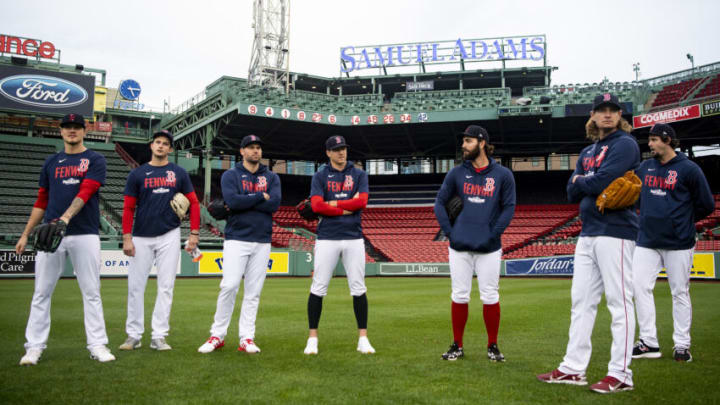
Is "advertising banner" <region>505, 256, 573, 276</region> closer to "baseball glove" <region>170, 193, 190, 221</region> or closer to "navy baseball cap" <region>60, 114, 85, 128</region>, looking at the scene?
"baseball glove" <region>170, 193, 190, 221</region>

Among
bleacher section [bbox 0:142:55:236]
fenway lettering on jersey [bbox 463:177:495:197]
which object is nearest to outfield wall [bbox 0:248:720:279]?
bleacher section [bbox 0:142:55:236]

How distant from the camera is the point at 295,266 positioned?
25.7m

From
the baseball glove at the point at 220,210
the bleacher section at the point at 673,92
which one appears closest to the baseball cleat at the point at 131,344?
the baseball glove at the point at 220,210

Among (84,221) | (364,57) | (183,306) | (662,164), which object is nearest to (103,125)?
(364,57)

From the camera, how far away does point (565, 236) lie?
101 feet

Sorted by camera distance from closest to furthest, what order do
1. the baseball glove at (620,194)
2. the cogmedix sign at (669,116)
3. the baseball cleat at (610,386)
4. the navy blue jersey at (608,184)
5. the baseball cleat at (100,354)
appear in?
1. the baseball cleat at (610,386)
2. the baseball glove at (620,194)
3. the navy blue jersey at (608,184)
4. the baseball cleat at (100,354)
5. the cogmedix sign at (669,116)

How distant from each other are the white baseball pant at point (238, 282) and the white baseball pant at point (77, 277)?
1.20m

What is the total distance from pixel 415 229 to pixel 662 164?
28.8 meters

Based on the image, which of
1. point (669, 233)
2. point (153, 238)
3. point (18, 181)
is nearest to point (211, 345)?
point (153, 238)

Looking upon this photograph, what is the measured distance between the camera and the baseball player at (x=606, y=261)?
4.25 m

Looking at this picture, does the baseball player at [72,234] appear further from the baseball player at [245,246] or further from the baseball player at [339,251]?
the baseball player at [339,251]

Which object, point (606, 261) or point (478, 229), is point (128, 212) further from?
point (606, 261)

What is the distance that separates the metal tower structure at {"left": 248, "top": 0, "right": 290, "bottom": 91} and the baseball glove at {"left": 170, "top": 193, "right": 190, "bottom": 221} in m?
27.8

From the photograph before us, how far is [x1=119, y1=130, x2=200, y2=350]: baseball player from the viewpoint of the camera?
19.5 feet
